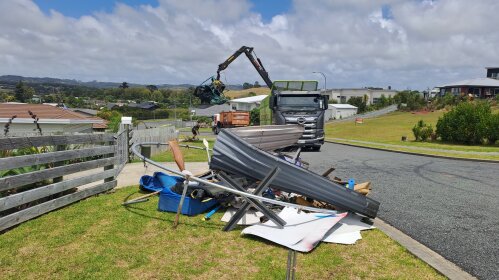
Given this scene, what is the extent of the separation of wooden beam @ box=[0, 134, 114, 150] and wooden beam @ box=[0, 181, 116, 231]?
3.14 feet

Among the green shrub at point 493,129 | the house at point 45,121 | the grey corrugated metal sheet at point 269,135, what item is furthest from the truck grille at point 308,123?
the green shrub at point 493,129

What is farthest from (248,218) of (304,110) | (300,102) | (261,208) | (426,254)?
(300,102)

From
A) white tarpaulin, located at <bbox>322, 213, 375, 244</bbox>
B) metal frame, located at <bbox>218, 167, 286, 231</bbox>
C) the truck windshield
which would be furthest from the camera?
the truck windshield

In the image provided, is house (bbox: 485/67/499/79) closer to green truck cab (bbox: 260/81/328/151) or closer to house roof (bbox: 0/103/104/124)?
green truck cab (bbox: 260/81/328/151)

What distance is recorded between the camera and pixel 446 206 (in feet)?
26.6

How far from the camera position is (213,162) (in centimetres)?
668

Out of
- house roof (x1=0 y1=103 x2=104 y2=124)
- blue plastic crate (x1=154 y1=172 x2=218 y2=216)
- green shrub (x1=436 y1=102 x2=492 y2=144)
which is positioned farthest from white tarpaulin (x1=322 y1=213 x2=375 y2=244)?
green shrub (x1=436 y1=102 x2=492 y2=144)

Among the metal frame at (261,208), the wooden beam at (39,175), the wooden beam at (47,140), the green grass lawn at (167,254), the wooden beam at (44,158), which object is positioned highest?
the wooden beam at (47,140)

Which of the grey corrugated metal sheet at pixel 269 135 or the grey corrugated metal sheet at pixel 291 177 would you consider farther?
the grey corrugated metal sheet at pixel 269 135

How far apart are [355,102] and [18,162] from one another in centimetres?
9829

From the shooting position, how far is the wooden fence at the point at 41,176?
18.9ft

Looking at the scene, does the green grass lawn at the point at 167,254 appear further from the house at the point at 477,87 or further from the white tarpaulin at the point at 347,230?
the house at the point at 477,87

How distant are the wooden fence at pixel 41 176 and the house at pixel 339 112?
259 ft

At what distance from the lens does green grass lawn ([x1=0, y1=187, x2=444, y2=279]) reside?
4425mm
